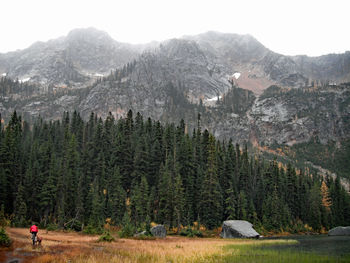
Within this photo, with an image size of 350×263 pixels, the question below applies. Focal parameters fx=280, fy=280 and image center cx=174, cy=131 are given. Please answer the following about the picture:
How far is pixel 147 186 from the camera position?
220 feet

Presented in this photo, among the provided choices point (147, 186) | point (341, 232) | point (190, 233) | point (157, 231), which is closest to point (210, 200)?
point (190, 233)

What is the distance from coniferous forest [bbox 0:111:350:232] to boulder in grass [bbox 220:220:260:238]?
7.66 meters

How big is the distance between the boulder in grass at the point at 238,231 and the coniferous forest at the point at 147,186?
25.1 ft

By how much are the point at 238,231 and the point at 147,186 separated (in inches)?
929

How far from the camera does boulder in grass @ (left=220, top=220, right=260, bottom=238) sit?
2124 inches

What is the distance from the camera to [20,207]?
5697 cm

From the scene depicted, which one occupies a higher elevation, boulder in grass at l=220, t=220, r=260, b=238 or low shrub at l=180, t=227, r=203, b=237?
boulder in grass at l=220, t=220, r=260, b=238

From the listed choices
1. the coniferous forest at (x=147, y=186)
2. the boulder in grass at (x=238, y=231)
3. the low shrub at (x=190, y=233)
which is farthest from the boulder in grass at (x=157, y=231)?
the boulder in grass at (x=238, y=231)

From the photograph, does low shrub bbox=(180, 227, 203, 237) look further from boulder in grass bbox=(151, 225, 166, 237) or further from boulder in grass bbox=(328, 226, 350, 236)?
boulder in grass bbox=(328, 226, 350, 236)

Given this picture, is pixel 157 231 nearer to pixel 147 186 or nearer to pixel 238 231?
pixel 238 231

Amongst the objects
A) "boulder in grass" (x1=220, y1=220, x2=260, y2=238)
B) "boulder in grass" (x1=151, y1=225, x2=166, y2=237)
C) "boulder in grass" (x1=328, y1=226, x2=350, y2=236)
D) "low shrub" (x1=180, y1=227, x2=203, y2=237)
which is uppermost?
"boulder in grass" (x1=151, y1=225, x2=166, y2=237)

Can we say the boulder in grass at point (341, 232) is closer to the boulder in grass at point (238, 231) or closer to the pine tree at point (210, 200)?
the boulder in grass at point (238, 231)

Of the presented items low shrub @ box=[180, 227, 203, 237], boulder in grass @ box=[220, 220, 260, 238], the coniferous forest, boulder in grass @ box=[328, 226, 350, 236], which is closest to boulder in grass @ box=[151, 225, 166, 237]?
the coniferous forest

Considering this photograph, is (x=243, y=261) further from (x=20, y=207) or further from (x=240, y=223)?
(x=20, y=207)
